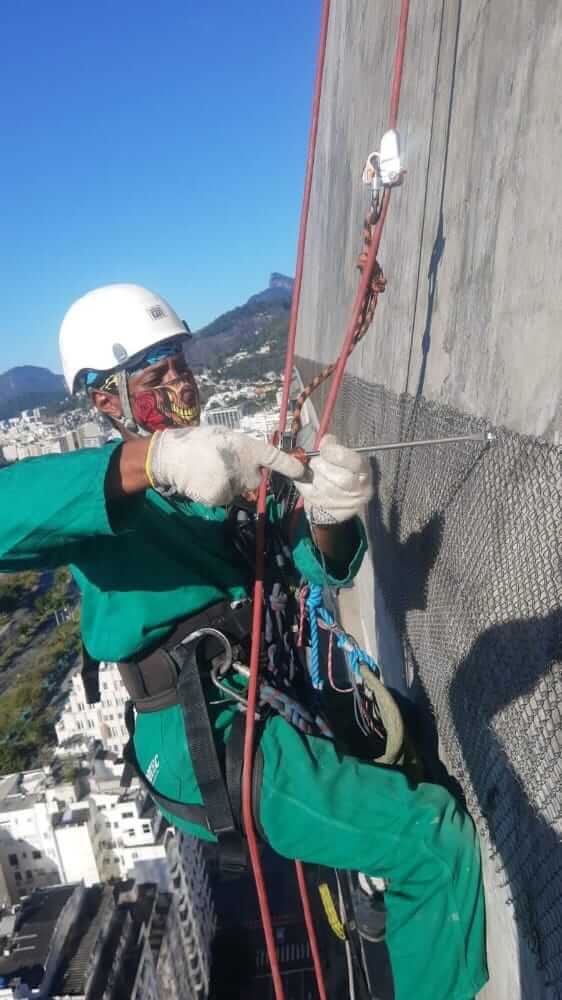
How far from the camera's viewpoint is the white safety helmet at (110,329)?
2.23 meters

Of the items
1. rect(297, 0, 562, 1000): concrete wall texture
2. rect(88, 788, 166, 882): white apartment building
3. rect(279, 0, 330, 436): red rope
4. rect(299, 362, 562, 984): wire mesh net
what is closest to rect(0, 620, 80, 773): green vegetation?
rect(88, 788, 166, 882): white apartment building

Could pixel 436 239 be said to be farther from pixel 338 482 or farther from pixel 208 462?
pixel 208 462

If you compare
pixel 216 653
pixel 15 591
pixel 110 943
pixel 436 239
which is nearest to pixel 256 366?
pixel 15 591

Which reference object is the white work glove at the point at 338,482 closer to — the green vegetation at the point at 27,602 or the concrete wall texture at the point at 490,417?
the concrete wall texture at the point at 490,417

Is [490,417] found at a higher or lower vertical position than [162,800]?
higher

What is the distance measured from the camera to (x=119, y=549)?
64.6 inches

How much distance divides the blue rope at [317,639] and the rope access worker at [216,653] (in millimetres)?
178

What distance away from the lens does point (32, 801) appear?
44.2ft

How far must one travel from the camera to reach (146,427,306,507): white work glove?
1.31 meters

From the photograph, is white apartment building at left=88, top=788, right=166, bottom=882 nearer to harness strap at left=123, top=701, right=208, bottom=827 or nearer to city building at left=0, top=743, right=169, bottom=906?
city building at left=0, top=743, right=169, bottom=906

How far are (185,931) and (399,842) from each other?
13.3 meters

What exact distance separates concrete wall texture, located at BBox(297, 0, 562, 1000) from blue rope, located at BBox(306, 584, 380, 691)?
0.66ft

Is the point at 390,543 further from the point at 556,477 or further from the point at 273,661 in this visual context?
the point at 556,477

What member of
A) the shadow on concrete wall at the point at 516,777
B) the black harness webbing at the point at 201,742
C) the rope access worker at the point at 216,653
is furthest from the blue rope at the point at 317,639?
the shadow on concrete wall at the point at 516,777
